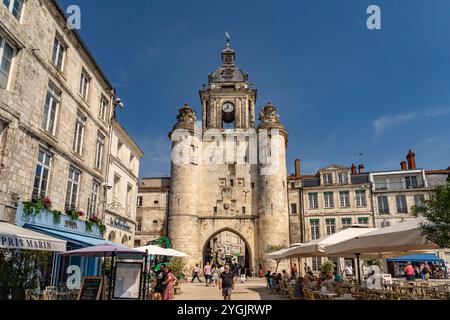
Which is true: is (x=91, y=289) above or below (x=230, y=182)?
below

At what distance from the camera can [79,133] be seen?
12680mm

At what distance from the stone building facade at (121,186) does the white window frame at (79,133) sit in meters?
2.35

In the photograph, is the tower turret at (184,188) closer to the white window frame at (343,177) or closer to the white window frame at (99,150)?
the white window frame at (343,177)

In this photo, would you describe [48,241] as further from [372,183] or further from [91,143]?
[372,183]

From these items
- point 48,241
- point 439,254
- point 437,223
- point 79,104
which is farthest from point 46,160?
point 439,254

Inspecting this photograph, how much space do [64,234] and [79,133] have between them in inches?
177

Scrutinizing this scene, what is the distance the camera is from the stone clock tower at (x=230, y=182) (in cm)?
2694

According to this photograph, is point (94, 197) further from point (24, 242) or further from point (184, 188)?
point (184, 188)

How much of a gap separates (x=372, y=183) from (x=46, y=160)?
83.2 ft

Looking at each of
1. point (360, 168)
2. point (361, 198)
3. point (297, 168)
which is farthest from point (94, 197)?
point (360, 168)

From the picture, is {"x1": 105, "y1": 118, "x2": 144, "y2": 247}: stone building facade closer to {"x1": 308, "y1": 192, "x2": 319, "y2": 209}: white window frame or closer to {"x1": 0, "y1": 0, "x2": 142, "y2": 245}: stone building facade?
{"x1": 0, "y1": 0, "x2": 142, "y2": 245}: stone building facade

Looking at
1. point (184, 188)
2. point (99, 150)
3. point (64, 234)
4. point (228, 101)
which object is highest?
point (228, 101)

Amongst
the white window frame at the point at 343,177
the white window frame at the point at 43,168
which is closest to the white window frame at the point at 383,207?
the white window frame at the point at 343,177
